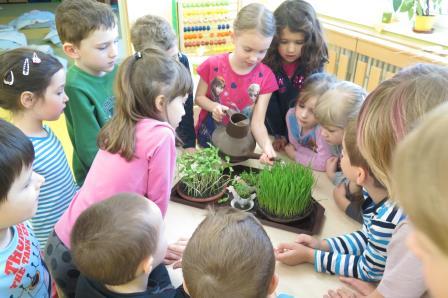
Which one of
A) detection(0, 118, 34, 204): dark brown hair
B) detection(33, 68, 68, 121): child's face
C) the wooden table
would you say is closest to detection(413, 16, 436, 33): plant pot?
the wooden table

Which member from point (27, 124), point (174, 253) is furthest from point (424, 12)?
point (27, 124)

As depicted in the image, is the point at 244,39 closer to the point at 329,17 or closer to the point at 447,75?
the point at 447,75

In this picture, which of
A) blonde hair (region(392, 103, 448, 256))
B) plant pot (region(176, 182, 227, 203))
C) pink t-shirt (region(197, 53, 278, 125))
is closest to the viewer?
blonde hair (region(392, 103, 448, 256))

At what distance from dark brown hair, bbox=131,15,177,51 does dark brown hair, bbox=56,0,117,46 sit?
15 centimetres

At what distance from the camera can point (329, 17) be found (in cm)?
287

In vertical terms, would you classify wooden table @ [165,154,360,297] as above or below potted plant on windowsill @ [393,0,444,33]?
below

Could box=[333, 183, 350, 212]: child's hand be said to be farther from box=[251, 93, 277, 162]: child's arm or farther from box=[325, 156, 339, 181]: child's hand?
box=[251, 93, 277, 162]: child's arm

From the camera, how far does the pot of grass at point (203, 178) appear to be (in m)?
1.26

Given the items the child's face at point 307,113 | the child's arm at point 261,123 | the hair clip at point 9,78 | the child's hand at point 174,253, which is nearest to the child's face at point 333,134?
the child's face at point 307,113

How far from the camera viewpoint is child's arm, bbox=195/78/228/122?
1.54 metres

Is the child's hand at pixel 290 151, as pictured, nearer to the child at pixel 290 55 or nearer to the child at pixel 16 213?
the child at pixel 290 55

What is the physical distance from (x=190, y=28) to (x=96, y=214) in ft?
6.87

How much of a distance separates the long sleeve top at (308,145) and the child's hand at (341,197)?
0.17 meters

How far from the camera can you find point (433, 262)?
1.39ft
